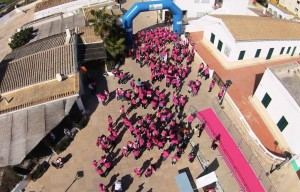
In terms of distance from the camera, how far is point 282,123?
26.3 m

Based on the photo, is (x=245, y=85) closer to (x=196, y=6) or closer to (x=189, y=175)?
(x=189, y=175)

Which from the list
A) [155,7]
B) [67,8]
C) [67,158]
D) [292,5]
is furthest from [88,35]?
[292,5]

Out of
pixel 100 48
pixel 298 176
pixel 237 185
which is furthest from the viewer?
pixel 100 48

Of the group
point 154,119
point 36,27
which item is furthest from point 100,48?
point 36,27

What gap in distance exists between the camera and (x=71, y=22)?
131ft

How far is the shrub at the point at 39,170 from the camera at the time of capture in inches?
918

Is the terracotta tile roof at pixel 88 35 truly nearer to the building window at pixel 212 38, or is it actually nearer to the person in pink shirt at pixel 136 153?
the building window at pixel 212 38

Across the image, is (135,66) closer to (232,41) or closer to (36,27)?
(232,41)

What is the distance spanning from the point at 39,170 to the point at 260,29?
30.5 m

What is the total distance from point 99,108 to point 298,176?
65.9 ft

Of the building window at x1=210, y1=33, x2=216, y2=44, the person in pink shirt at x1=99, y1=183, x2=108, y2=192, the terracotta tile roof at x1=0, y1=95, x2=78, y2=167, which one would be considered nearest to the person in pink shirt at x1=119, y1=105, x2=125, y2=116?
the terracotta tile roof at x1=0, y1=95, x2=78, y2=167

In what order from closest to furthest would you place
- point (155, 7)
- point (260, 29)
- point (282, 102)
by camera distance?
point (282, 102)
point (260, 29)
point (155, 7)

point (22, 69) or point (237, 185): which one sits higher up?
point (22, 69)

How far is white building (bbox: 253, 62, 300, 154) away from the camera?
2470cm
